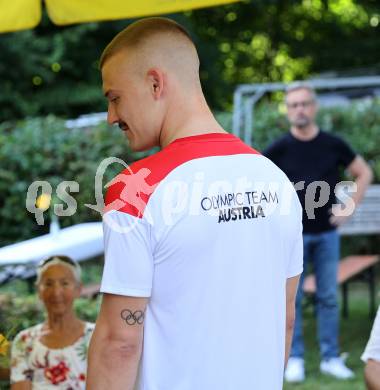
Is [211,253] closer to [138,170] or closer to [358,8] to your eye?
Result: [138,170]

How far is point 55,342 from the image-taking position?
373cm

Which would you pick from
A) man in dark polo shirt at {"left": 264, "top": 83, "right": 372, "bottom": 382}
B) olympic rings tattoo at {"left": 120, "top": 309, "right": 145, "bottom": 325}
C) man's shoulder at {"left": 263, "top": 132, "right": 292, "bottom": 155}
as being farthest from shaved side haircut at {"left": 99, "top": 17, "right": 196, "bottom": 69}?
man's shoulder at {"left": 263, "top": 132, "right": 292, "bottom": 155}

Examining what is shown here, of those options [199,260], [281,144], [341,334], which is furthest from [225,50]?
[199,260]

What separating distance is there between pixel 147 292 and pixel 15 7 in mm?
1378

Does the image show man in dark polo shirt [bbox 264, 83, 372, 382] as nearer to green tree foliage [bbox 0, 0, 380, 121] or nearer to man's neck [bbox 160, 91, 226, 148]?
man's neck [bbox 160, 91, 226, 148]

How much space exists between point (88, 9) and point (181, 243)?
1.69m

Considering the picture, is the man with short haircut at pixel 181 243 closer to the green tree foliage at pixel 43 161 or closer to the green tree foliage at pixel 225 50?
the green tree foliage at pixel 43 161

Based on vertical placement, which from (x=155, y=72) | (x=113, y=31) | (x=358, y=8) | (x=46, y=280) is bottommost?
(x=46, y=280)

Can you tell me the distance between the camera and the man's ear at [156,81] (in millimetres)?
2160

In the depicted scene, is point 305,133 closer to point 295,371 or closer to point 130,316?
point 295,371

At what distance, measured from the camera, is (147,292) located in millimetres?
2055

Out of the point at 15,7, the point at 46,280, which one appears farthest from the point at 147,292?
the point at 46,280

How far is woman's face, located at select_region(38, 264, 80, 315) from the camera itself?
377 centimetres

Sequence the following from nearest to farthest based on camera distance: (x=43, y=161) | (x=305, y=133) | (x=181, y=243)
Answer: (x=181, y=243) → (x=305, y=133) → (x=43, y=161)
